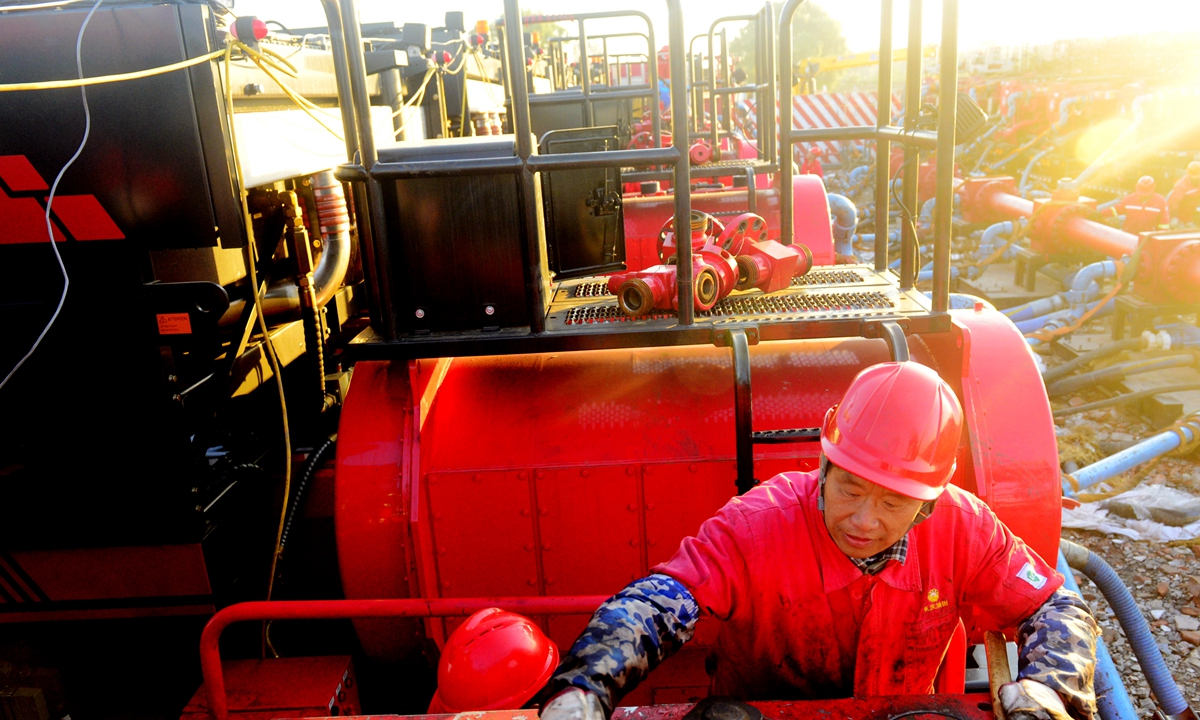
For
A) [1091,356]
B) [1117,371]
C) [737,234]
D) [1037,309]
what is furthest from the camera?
Answer: [1037,309]

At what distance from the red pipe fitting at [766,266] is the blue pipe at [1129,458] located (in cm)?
256

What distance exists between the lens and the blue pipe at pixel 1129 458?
454cm

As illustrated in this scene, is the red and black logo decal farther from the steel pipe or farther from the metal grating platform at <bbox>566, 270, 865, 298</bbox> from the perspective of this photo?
the steel pipe

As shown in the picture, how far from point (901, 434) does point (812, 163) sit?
41.4ft

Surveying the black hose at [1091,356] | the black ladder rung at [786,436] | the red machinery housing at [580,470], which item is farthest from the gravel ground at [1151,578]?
the black ladder rung at [786,436]

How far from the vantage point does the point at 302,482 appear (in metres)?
3.00

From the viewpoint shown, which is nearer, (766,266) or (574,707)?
(574,707)

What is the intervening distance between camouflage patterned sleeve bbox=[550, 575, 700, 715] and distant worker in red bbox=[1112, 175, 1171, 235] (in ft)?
23.1

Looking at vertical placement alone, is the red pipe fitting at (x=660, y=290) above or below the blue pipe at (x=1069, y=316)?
above

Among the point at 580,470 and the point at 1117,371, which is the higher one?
the point at 580,470

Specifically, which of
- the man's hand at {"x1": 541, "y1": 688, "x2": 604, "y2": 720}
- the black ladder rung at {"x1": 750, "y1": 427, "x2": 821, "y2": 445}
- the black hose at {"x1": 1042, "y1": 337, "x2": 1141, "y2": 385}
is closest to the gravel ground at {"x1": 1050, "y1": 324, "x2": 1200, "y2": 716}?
the black hose at {"x1": 1042, "y1": 337, "x2": 1141, "y2": 385}

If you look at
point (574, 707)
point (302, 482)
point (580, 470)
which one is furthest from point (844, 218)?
point (574, 707)

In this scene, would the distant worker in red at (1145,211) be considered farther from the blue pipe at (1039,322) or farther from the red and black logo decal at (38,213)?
the red and black logo decal at (38,213)

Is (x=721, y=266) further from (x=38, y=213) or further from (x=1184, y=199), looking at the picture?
(x=1184, y=199)
